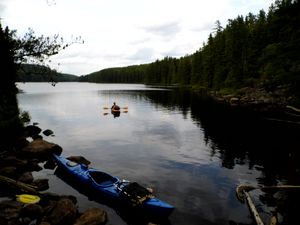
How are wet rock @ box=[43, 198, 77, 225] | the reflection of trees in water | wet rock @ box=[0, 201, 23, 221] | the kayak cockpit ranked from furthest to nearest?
the reflection of trees in water, the kayak cockpit, wet rock @ box=[0, 201, 23, 221], wet rock @ box=[43, 198, 77, 225]

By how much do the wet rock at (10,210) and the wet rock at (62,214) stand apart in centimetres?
165

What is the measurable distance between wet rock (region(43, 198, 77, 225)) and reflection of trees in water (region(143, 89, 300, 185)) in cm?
1306

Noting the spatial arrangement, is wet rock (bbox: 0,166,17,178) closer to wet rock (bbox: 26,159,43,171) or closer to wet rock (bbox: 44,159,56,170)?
wet rock (bbox: 26,159,43,171)

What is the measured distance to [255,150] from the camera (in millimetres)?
27297

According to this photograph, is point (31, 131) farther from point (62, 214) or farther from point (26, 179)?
point (62, 214)

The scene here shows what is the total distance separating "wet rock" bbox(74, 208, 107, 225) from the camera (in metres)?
13.2

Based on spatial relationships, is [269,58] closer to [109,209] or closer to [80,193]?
[109,209]

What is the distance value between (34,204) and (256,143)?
23272 millimetres

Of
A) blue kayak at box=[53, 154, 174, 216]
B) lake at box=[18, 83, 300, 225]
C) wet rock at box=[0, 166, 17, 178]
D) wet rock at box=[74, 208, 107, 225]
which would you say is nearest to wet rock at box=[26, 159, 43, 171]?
lake at box=[18, 83, 300, 225]

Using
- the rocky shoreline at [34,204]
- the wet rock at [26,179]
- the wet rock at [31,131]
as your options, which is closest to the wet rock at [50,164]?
the rocky shoreline at [34,204]

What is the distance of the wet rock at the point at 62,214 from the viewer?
1314cm

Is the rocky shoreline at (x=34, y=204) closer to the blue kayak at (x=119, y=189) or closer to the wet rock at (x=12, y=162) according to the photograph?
the wet rock at (x=12, y=162)

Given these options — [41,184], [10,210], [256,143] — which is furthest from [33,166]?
[256,143]

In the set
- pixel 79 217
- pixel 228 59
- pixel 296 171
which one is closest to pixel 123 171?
pixel 79 217
